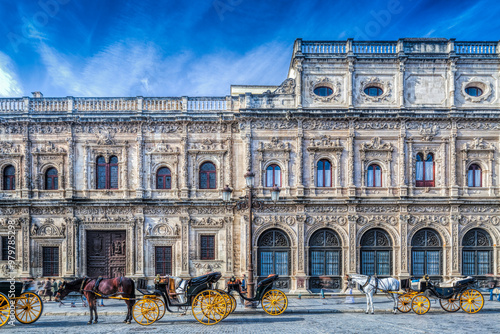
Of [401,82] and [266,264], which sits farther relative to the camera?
[401,82]

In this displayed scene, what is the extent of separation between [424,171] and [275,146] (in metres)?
8.36

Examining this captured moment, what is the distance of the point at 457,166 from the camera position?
21016 mm

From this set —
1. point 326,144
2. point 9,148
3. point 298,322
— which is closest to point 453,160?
point 326,144

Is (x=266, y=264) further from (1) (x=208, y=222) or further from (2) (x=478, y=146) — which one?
(2) (x=478, y=146)

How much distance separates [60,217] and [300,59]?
1577 centimetres

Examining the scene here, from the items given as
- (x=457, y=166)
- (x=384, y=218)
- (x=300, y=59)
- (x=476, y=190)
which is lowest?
(x=384, y=218)

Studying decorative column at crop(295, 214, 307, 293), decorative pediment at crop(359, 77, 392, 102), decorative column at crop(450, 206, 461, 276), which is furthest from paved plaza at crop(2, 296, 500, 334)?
decorative pediment at crop(359, 77, 392, 102)

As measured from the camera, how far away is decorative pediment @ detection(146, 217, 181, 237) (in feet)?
69.2

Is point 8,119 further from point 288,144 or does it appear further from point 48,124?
point 288,144

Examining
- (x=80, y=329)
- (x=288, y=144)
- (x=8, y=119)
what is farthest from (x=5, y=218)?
(x=288, y=144)

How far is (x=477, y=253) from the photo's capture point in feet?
68.5

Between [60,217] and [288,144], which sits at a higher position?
[288,144]

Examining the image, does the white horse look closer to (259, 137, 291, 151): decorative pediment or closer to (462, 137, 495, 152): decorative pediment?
(259, 137, 291, 151): decorative pediment

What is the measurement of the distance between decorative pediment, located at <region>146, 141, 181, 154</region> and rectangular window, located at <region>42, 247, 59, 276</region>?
7.45 meters
